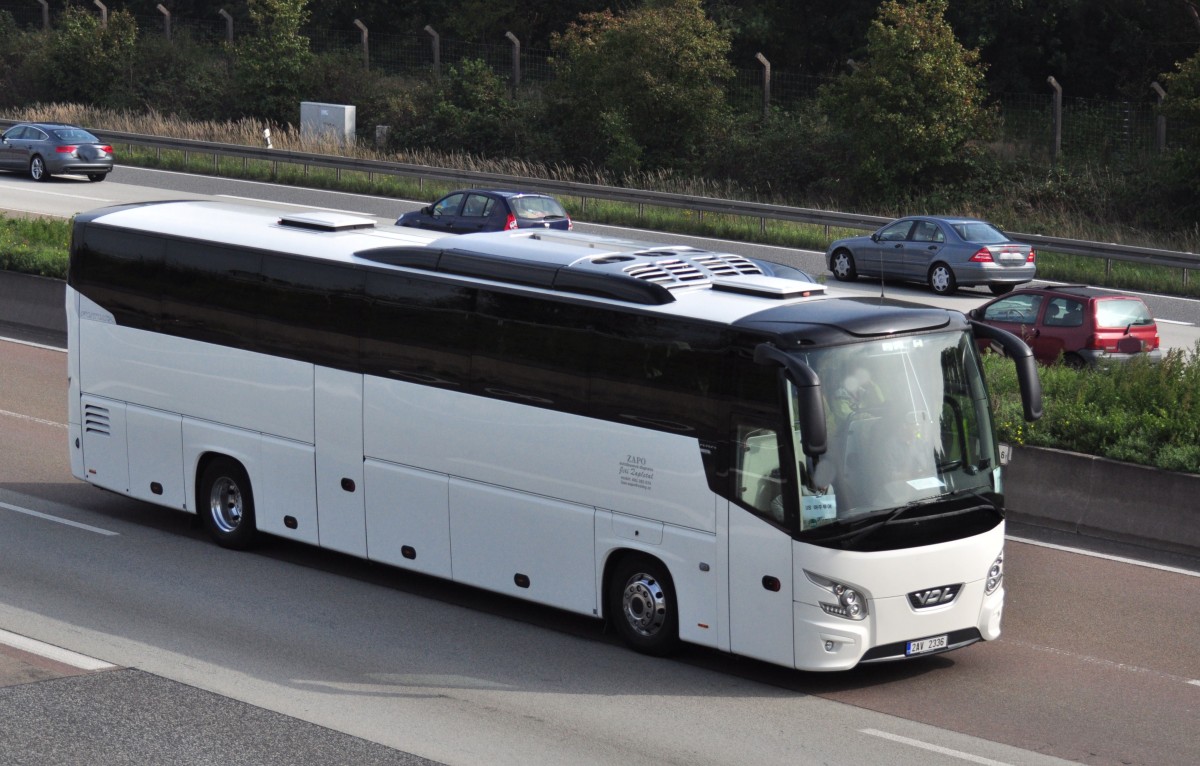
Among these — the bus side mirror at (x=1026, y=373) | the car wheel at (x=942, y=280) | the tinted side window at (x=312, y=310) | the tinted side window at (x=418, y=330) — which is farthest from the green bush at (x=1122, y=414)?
the car wheel at (x=942, y=280)

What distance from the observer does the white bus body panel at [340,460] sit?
12305 millimetres

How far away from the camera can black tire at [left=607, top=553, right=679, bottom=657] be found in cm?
1057

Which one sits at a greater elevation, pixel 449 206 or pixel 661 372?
pixel 449 206

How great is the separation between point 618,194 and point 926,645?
94.4 feet

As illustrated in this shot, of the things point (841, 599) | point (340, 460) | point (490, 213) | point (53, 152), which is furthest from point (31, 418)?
point (53, 152)

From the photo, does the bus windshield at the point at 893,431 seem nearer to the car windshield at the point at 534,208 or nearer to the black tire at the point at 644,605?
the black tire at the point at 644,605

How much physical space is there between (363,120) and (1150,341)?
4067 centimetres

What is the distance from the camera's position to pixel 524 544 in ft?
37.0

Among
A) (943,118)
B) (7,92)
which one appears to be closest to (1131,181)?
(943,118)

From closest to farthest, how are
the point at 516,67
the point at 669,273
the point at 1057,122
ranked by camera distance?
the point at 669,273 < the point at 1057,122 < the point at 516,67

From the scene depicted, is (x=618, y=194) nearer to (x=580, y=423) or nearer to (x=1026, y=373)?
(x=580, y=423)

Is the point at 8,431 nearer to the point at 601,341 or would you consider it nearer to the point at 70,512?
the point at 70,512

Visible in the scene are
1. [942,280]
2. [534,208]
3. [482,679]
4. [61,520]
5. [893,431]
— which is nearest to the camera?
[893,431]

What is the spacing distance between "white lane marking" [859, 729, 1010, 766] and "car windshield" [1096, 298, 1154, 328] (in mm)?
13422
